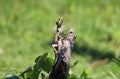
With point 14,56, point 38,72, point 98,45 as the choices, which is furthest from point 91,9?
point 38,72

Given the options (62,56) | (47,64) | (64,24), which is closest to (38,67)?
(47,64)

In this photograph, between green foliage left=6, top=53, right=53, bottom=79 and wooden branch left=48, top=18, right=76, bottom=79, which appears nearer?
wooden branch left=48, top=18, right=76, bottom=79

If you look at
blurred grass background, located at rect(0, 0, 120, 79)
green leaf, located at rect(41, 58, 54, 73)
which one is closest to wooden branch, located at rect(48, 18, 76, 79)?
green leaf, located at rect(41, 58, 54, 73)

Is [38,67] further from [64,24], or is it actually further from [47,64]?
[64,24]

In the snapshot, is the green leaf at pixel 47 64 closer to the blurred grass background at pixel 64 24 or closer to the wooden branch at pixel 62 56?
the wooden branch at pixel 62 56

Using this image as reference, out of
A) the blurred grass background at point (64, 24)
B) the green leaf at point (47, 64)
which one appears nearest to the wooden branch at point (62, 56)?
the green leaf at point (47, 64)

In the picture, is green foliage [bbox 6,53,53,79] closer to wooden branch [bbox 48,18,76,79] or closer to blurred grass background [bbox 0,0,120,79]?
wooden branch [bbox 48,18,76,79]
